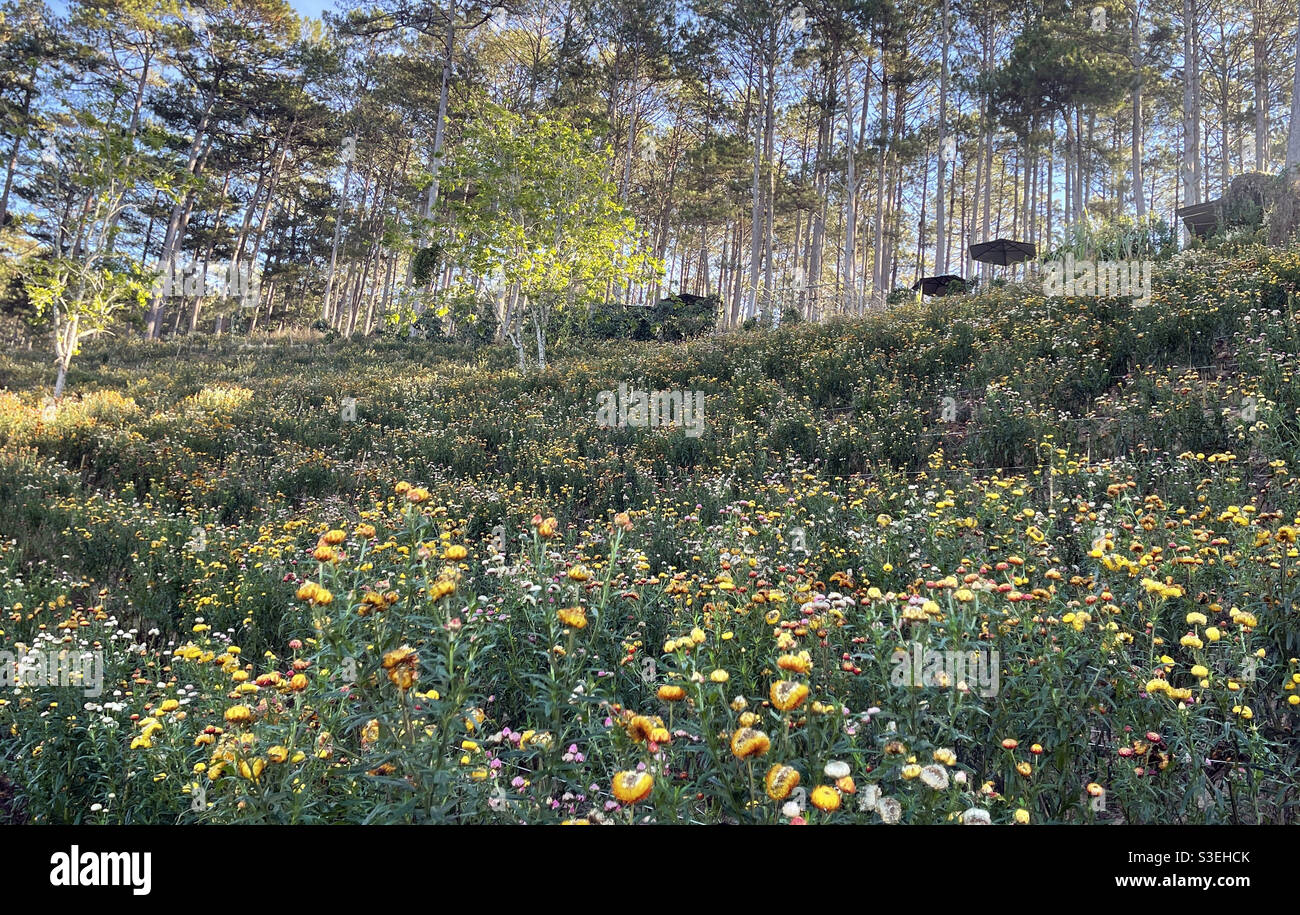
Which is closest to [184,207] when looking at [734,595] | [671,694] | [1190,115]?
[734,595]

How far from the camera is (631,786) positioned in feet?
4.86

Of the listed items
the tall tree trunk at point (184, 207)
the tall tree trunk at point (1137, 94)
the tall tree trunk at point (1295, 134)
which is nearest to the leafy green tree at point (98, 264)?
the tall tree trunk at point (184, 207)

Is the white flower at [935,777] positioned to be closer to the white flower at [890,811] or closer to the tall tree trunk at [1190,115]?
the white flower at [890,811]

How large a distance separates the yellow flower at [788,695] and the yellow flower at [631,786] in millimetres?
367

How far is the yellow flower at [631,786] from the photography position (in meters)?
1.45

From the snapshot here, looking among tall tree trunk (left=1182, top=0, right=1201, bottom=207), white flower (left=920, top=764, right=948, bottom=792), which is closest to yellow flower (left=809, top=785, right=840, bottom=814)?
white flower (left=920, top=764, right=948, bottom=792)

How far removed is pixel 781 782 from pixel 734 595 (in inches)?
71.9

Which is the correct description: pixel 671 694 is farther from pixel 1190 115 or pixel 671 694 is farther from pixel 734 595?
pixel 1190 115

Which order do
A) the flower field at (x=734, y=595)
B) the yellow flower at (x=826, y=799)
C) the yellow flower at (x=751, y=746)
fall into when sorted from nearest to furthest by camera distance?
the yellow flower at (x=826, y=799) < the yellow flower at (x=751, y=746) < the flower field at (x=734, y=595)

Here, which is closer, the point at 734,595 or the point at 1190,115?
the point at 734,595

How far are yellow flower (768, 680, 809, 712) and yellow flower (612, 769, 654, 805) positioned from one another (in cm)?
37

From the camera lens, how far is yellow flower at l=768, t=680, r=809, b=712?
1.64 m
